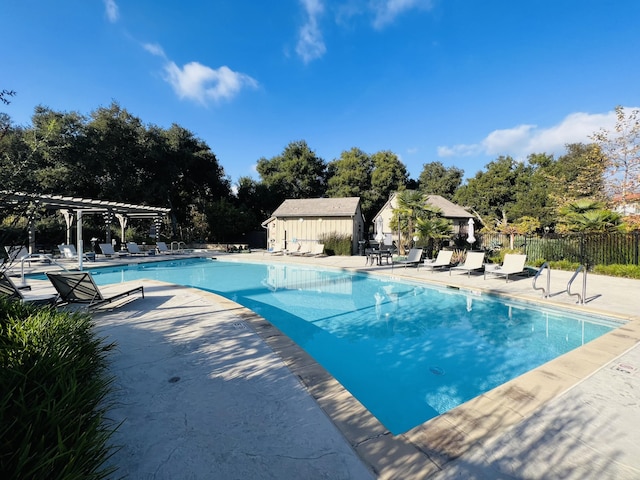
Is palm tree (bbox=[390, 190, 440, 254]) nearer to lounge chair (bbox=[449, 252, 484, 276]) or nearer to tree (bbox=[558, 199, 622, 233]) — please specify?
tree (bbox=[558, 199, 622, 233])

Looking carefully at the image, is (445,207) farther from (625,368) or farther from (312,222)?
(625,368)

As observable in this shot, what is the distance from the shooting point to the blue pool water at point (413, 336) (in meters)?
4.34

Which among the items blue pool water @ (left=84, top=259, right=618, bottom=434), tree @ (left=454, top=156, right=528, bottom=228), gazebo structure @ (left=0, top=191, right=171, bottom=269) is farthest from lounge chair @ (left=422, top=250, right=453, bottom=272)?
tree @ (left=454, top=156, right=528, bottom=228)

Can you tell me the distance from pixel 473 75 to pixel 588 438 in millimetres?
16820

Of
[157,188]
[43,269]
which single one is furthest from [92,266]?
[157,188]

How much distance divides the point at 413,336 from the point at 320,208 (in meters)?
19.5

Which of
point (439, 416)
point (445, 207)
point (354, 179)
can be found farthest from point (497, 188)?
point (439, 416)

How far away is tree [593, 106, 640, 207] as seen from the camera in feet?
49.0

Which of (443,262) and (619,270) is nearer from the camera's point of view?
(619,270)

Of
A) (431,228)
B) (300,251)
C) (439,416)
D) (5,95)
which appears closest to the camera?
(439,416)

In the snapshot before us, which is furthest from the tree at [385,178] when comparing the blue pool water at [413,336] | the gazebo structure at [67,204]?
the blue pool water at [413,336]

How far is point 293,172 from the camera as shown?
37500 mm

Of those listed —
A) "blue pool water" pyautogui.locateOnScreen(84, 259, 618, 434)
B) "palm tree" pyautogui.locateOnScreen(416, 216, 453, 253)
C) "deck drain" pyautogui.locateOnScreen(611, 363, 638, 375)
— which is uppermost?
"palm tree" pyautogui.locateOnScreen(416, 216, 453, 253)

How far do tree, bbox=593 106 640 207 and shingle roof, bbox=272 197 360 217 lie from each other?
14620 mm
